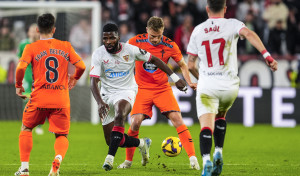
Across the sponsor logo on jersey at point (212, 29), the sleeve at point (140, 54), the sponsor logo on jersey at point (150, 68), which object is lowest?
the sponsor logo on jersey at point (150, 68)

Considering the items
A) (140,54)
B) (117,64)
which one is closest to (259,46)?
(140,54)

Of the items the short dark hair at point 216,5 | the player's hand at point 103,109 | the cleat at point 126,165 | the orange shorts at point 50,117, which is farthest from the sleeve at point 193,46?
the cleat at point 126,165

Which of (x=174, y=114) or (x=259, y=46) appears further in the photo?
(x=174, y=114)

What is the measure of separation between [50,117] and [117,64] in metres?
1.17

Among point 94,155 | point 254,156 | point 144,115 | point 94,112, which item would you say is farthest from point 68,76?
point 94,112

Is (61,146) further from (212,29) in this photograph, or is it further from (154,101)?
(212,29)

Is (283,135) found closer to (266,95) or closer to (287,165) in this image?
(266,95)

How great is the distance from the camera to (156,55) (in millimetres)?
8719

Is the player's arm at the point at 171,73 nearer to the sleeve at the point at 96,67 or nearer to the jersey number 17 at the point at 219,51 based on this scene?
the sleeve at the point at 96,67

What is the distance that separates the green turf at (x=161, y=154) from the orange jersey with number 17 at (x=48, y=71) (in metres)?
1.03

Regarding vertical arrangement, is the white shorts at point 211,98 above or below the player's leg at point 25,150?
above

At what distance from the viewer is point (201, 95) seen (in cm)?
681

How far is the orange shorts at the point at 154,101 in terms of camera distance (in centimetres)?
864

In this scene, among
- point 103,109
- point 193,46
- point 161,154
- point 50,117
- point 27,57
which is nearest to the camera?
point 193,46
